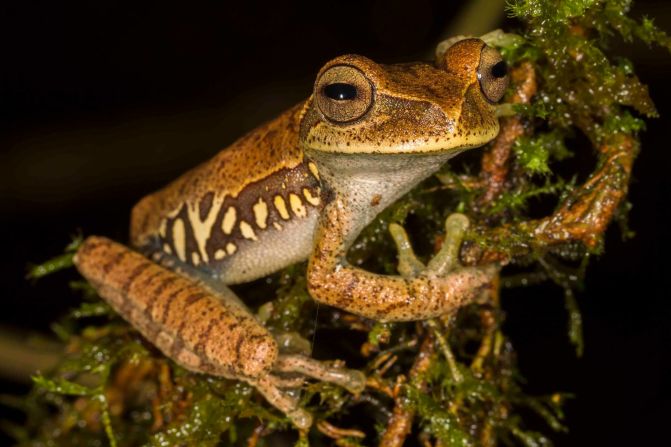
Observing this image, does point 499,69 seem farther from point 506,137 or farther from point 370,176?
point 370,176

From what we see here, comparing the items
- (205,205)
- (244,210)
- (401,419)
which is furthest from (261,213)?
(401,419)

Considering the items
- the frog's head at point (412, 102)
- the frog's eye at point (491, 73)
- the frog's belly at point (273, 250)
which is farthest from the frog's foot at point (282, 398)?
the frog's eye at point (491, 73)

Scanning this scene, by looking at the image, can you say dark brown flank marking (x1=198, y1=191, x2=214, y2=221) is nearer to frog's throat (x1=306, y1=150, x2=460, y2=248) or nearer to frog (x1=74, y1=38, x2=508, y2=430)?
frog (x1=74, y1=38, x2=508, y2=430)

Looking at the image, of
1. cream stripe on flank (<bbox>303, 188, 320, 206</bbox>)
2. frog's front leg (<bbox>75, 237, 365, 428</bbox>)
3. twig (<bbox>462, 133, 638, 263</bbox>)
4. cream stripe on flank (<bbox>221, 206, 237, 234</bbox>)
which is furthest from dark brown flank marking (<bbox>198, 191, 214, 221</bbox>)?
twig (<bbox>462, 133, 638, 263</bbox>)

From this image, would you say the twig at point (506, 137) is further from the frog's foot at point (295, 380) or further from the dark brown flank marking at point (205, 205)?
the dark brown flank marking at point (205, 205)

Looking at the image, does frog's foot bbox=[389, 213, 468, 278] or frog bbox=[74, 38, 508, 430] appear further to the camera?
frog's foot bbox=[389, 213, 468, 278]

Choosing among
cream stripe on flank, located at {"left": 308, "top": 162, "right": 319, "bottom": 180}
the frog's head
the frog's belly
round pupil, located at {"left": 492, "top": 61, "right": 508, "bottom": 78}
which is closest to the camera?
the frog's head

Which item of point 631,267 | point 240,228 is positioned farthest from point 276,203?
point 631,267

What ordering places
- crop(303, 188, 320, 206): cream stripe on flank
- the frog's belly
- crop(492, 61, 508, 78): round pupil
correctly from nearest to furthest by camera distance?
crop(492, 61, 508, 78): round pupil → crop(303, 188, 320, 206): cream stripe on flank → the frog's belly
